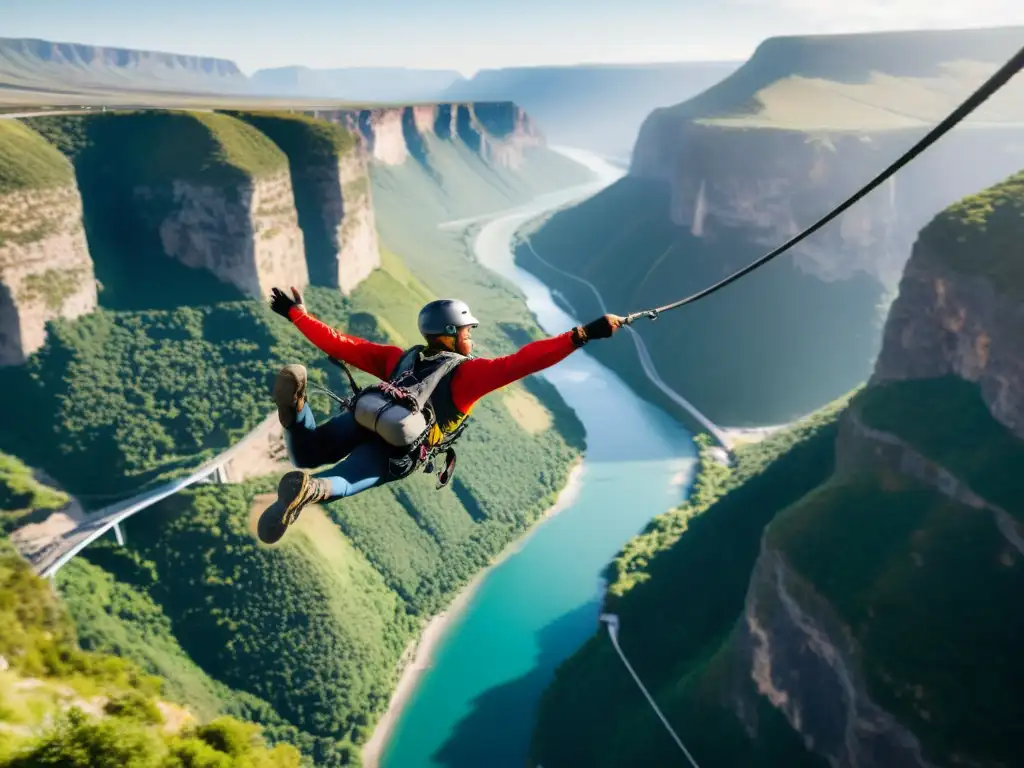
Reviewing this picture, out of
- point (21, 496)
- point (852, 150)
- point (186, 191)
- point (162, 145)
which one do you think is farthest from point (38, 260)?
point (852, 150)

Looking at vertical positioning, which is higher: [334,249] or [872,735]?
[334,249]

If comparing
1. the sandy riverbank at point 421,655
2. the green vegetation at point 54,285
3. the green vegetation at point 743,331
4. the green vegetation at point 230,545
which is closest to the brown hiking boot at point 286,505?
the green vegetation at point 230,545

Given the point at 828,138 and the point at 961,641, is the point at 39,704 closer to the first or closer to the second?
the point at 961,641

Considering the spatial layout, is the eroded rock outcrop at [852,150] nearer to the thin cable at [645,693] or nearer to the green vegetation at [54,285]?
the thin cable at [645,693]

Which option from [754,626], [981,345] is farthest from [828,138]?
[754,626]

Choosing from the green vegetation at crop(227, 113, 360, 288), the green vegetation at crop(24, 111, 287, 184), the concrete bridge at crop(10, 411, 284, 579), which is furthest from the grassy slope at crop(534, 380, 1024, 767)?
the green vegetation at crop(24, 111, 287, 184)
